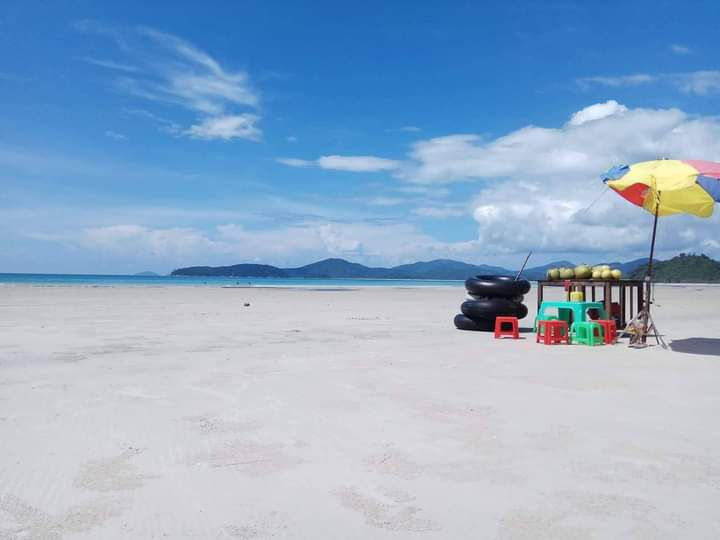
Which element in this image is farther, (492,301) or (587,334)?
(492,301)

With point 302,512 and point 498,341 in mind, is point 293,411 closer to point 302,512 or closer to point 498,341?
point 302,512

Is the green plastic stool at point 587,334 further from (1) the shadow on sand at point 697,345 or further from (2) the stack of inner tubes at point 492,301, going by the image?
(2) the stack of inner tubes at point 492,301

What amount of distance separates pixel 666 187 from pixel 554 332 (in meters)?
3.09

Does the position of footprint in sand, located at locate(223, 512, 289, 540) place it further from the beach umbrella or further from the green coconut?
the green coconut

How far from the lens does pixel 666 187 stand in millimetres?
9914

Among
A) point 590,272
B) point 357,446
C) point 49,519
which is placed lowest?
point 49,519

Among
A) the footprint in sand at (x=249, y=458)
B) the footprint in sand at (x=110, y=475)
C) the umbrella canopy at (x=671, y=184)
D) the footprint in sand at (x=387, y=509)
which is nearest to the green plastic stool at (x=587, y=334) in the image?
the umbrella canopy at (x=671, y=184)

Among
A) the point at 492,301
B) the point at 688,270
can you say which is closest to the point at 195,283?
the point at 492,301

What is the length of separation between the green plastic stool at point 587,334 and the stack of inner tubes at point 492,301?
1.72 metres

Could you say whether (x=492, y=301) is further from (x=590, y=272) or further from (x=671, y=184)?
(x=671, y=184)

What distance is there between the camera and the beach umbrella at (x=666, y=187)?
9734 mm

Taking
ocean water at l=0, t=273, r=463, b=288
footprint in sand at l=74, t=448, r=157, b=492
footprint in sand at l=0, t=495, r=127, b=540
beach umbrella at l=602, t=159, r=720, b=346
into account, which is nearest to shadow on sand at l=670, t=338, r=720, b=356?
beach umbrella at l=602, t=159, r=720, b=346

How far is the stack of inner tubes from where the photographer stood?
1255cm

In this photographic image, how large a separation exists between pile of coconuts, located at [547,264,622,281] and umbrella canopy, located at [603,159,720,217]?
4.95 feet
